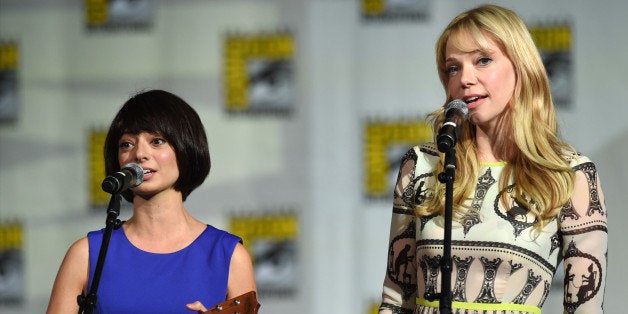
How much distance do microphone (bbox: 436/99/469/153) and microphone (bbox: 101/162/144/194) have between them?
32.9 inches

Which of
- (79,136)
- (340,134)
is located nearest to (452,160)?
(340,134)

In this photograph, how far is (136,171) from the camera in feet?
9.51

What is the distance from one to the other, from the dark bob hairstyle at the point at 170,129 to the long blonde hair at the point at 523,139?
0.71 metres

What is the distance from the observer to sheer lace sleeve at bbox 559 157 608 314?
2717mm

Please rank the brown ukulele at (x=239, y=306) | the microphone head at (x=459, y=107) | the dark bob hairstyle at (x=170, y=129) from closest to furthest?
the microphone head at (x=459, y=107) < the brown ukulele at (x=239, y=306) < the dark bob hairstyle at (x=170, y=129)

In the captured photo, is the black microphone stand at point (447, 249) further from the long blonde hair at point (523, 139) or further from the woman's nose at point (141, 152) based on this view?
the woman's nose at point (141, 152)

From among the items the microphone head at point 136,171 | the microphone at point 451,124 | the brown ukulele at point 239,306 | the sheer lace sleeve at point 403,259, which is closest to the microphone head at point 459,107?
the microphone at point 451,124

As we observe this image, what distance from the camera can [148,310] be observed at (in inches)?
117

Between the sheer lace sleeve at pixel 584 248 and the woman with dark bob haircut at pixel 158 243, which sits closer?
the sheer lace sleeve at pixel 584 248

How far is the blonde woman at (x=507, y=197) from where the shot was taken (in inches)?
108

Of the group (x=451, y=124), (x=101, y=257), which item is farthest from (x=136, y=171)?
(x=451, y=124)

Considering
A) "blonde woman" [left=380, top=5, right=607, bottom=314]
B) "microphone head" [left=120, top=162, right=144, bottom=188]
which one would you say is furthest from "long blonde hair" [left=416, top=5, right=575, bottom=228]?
"microphone head" [left=120, top=162, right=144, bottom=188]

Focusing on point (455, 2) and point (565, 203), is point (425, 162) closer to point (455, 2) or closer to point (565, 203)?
point (565, 203)

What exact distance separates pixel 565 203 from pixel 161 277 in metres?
1.17
